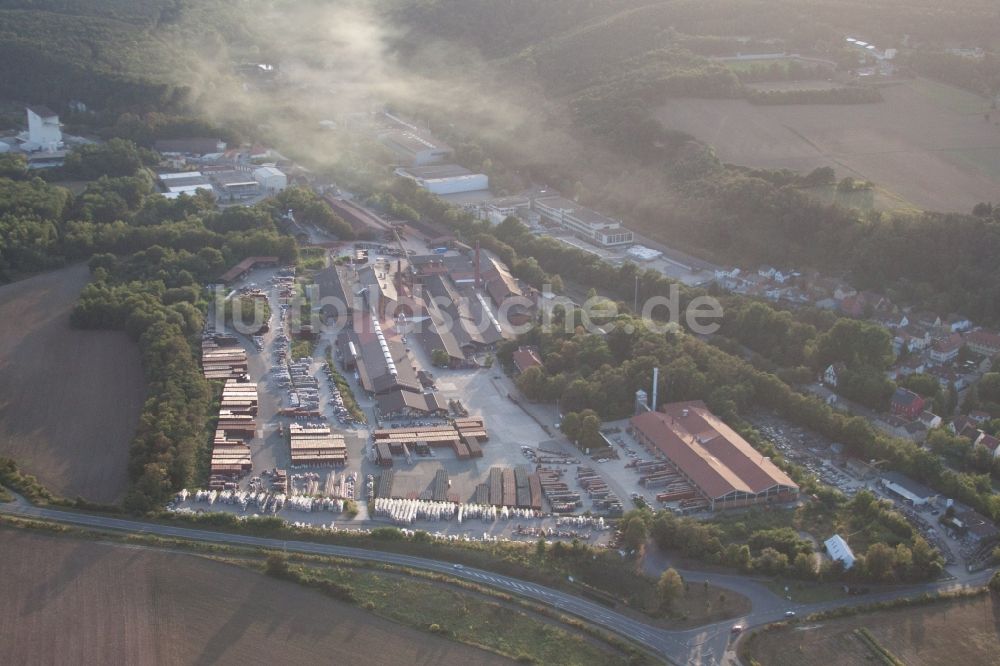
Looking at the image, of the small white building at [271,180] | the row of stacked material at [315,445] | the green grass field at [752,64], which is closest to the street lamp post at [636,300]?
the row of stacked material at [315,445]

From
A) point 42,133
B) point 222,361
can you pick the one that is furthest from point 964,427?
point 42,133

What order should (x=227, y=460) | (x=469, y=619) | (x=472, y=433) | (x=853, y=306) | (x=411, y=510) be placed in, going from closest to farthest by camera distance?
(x=469, y=619) → (x=411, y=510) → (x=227, y=460) → (x=472, y=433) → (x=853, y=306)

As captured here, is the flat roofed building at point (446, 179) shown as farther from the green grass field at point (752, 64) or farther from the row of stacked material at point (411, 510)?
the row of stacked material at point (411, 510)

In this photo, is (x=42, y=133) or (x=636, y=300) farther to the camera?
(x=42, y=133)

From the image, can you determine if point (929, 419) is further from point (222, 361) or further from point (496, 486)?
point (222, 361)

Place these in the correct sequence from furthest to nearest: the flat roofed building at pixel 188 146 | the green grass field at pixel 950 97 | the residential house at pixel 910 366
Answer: the flat roofed building at pixel 188 146 → the green grass field at pixel 950 97 → the residential house at pixel 910 366

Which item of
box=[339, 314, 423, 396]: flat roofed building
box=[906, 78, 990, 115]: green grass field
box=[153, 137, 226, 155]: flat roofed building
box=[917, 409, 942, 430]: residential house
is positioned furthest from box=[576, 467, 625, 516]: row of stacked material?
box=[153, 137, 226, 155]: flat roofed building

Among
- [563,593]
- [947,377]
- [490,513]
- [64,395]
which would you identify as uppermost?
[64,395]

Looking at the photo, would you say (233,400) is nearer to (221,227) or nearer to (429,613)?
(429,613)

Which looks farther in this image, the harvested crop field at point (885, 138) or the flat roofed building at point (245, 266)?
the harvested crop field at point (885, 138)
